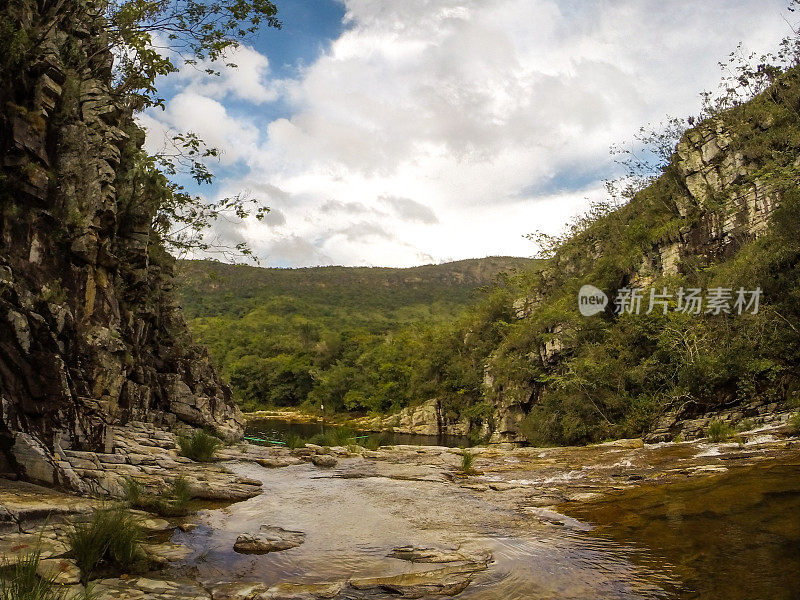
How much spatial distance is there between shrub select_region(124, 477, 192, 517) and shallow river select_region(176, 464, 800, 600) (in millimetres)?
439

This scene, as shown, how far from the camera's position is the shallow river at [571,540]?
5.11 metres

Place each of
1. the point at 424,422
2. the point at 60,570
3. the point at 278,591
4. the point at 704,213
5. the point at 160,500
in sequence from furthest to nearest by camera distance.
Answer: the point at 424,422 → the point at 704,213 → the point at 160,500 → the point at 278,591 → the point at 60,570

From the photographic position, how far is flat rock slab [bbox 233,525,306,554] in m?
6.82

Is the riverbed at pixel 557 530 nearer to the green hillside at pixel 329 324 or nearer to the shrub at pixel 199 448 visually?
the shrub at pixel 199 448

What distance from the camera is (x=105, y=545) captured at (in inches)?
220

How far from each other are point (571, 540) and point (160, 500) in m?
6.61

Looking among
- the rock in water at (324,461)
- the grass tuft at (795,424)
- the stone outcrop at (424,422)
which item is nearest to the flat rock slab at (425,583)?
the rock in water at (324,461)

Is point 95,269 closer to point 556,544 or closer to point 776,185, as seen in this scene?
point 556,544

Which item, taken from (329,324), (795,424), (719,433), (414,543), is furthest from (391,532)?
(329,324)

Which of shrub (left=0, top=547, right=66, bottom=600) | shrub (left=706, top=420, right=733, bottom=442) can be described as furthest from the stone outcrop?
shrub (left=0, top=547, right=66, bottom=600)

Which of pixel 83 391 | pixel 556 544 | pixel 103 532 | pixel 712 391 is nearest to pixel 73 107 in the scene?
pixel 83 391

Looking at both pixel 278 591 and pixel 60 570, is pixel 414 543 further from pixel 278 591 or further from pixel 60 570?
pixel 60 570

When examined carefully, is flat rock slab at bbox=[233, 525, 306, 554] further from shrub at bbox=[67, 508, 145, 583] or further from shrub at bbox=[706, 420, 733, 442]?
shrub at bbox=[706, 420, 733, 442]

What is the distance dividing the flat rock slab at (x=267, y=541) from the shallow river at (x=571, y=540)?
0.17m
